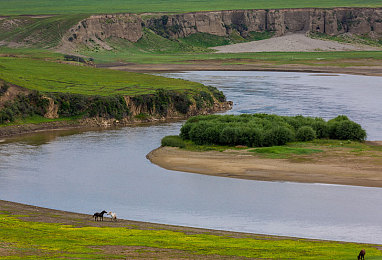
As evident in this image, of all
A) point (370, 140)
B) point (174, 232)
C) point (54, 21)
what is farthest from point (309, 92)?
point (54, 21)

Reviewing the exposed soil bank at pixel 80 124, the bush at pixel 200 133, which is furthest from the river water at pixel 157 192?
the bush at pixel 200 133

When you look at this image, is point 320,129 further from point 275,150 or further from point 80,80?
point 80,80

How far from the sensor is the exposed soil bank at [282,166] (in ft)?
181

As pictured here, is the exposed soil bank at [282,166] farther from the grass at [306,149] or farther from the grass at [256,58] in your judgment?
the grass at [256,58]

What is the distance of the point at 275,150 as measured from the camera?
64.1m

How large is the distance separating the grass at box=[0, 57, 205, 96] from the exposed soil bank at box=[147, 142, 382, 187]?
3451 centimetres

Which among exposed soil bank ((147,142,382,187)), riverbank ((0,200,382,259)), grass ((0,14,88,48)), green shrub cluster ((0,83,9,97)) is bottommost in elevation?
exposed soil bank ((147,142,382,187))

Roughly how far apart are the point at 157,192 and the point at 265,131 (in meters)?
19.1

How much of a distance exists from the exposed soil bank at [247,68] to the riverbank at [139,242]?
114650mm

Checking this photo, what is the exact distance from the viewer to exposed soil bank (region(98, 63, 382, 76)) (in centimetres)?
15732

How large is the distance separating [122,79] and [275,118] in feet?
148

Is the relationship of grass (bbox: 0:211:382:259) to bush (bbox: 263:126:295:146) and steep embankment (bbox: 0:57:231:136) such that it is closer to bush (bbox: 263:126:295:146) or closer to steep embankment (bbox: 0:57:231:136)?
bush (bbox: 263:126:295:146)

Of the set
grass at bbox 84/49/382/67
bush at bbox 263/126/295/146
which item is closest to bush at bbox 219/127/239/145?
bush at bbox 263/126/295/146

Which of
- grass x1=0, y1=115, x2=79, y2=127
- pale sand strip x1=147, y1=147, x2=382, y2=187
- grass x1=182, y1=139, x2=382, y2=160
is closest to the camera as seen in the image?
pale sand strip x1=147, y1=147, x2=382, y2=187
